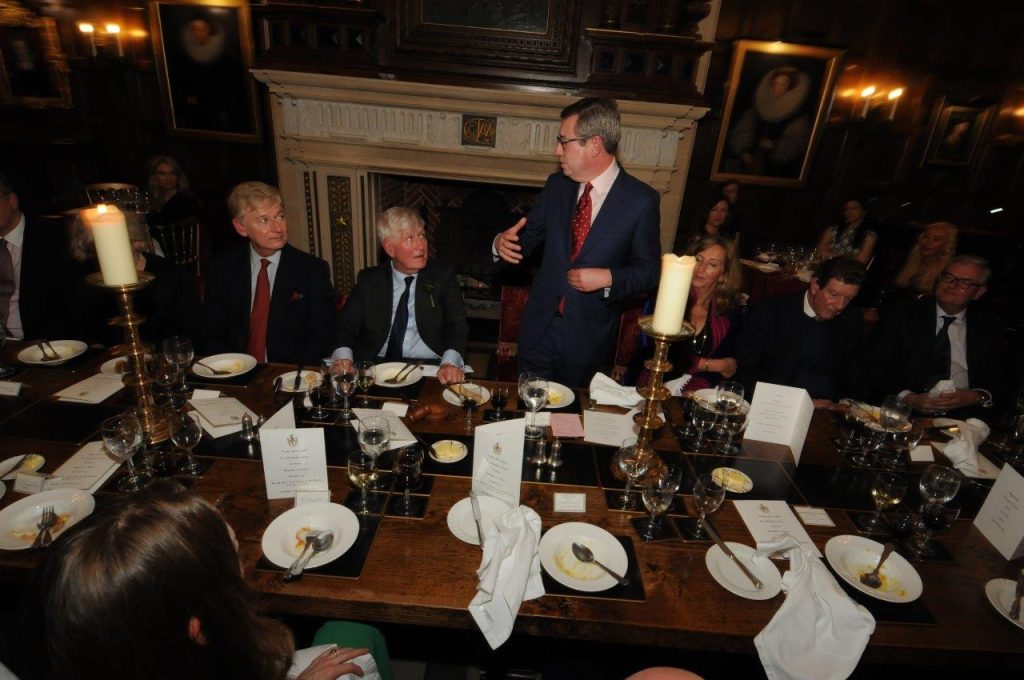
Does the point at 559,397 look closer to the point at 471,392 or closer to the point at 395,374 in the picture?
the point at 471,392

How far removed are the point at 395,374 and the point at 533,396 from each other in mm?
743

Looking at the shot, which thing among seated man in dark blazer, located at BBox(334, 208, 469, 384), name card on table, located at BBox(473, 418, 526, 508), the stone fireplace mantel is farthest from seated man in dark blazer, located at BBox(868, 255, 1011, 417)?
name card on table, located at BBox(473, 418, 526, 508)

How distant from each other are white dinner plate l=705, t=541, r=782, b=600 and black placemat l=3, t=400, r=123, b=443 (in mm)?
2017

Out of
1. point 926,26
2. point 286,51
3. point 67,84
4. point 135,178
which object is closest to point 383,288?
point 286,51

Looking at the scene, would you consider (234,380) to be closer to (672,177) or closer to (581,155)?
(581,155)

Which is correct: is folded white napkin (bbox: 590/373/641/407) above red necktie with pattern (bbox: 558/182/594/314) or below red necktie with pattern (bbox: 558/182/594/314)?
below

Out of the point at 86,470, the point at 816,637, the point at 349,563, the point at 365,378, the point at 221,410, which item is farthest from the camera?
A: the point at 365,378

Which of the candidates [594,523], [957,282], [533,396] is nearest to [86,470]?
[533,396]

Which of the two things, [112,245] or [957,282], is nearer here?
[112,245]

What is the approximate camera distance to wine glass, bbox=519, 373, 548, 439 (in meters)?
1.89

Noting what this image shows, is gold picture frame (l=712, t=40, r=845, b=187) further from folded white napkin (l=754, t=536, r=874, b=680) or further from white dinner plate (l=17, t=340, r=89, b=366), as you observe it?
white dinner plate (l=17, t=340, r=89, b=366)

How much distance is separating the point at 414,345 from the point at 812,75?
4.84 meters

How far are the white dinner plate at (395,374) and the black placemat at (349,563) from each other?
86cm

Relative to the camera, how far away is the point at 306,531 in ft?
4.64
